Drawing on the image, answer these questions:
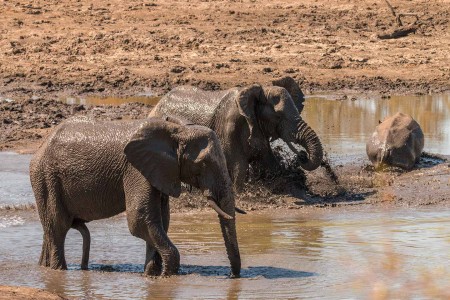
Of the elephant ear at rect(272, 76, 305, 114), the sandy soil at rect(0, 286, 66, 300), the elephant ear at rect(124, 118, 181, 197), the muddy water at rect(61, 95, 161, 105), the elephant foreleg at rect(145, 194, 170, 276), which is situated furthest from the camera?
the muddy water at rect(61, 95, 161, 105)

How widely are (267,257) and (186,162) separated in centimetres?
188

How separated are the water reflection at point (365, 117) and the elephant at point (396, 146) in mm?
1379

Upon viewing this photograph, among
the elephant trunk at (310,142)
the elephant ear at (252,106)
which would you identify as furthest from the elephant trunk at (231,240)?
the elephant trunk at (310,142)

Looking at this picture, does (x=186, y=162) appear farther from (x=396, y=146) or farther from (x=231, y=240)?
(x=396, y=146)

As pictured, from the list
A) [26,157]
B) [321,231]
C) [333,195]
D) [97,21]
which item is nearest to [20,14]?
[97,21]

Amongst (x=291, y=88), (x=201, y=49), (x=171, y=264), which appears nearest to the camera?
(x=171, y=264)

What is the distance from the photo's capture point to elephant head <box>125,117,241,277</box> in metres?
10.2

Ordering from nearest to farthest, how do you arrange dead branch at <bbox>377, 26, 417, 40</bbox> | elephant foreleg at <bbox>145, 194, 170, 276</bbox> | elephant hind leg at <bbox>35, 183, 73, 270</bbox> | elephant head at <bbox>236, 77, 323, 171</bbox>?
elephant foreleg at <bbox>145, 194, 170, 276</bbox>, elephant hind leg at <bbox>35, 183, 73, 270</bbox>, elephant head at <bbox>236, 77, 323, 171</bbox>, dead branch at <bbox>377, 26, 417, 40</bbox>

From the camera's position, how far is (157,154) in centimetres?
1036

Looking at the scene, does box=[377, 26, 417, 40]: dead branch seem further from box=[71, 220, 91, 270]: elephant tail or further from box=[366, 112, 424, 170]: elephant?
box=[71, 220, 91, 270]: elephant tail

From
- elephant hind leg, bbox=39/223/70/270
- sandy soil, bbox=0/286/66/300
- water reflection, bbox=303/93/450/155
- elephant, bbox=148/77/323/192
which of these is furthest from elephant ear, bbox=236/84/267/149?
sandy soil, bbox=0/286/66/300

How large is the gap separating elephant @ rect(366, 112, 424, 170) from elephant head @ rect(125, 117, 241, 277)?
252 inches

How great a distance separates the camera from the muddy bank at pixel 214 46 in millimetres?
24375

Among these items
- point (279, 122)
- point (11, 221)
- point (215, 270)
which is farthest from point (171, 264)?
point (279, 122)
